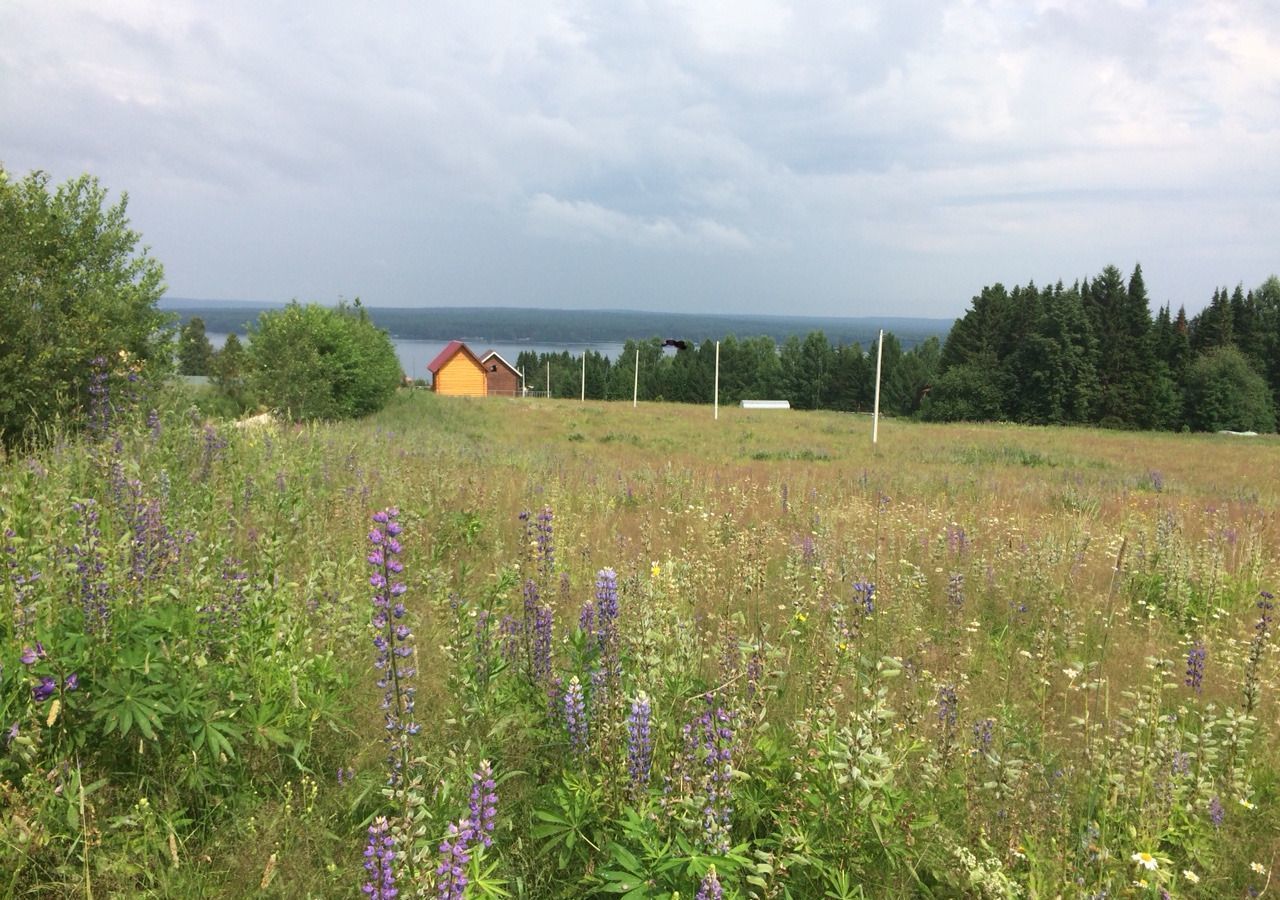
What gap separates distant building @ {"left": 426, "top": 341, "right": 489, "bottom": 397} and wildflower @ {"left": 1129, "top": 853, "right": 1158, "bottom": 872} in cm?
8573

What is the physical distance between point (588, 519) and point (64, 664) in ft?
21.6

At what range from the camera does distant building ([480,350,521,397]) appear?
91125 millimetres

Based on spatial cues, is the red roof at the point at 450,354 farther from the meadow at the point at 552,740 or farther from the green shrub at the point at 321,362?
the meadow at the point at 552,740

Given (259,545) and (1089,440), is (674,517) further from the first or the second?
(1089,440)

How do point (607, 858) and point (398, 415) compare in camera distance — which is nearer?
point (607, 858)

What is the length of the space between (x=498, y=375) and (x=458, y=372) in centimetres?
660

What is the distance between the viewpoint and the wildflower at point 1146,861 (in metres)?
2.56

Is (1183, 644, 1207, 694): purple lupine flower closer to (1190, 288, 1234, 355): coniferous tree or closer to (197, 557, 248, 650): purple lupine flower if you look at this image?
(197, 557, 248, 650): purple lupine flower

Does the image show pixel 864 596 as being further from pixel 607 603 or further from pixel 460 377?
pixel 460 377

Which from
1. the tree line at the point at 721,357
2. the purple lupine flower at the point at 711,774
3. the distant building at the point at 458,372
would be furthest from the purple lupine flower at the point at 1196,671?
the distant building at the point at 458,372

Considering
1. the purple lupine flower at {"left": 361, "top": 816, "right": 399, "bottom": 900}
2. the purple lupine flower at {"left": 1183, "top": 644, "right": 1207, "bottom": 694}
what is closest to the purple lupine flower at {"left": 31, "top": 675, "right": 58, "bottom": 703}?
the purple lupine flower at {"left": 361, "top": 816, "right": 399, "bottom": 900}

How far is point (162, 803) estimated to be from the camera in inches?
124

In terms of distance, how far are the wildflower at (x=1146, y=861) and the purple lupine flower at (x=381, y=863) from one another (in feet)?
8.03

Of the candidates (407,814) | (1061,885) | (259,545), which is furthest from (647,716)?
(259,545)
